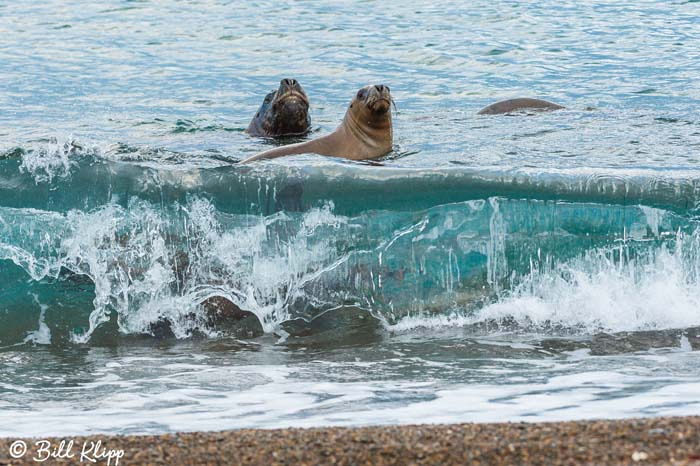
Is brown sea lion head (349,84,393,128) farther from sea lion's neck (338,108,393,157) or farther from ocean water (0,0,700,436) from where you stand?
ocean water (0,0,700,436)

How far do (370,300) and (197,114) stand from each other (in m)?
6.21

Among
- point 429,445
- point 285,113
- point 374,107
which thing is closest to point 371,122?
point 374,107

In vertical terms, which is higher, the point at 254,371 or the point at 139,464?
the point at 139,464

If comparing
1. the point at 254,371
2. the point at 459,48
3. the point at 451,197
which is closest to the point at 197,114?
the point at 459,48

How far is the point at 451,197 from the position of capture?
6.22 metres

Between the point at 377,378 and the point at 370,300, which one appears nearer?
the point at 377,378

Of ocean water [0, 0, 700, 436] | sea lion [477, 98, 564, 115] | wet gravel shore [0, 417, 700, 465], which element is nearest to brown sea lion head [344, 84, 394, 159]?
ocean water [0, 0, 700, 436]

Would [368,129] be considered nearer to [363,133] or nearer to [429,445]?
[363,133]

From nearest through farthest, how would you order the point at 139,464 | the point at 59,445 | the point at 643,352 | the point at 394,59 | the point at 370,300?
the point at 139,464
the point at 59,445
the point at 643,352
the point at 370,300
the point at 394,59

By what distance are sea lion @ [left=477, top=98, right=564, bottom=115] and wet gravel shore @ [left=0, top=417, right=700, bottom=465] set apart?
7.40m

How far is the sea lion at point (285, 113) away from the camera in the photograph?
396 inches

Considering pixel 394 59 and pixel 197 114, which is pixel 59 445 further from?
pixel 394 59

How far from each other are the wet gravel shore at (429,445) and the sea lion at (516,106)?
7.40m

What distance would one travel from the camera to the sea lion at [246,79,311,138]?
10055 mm
